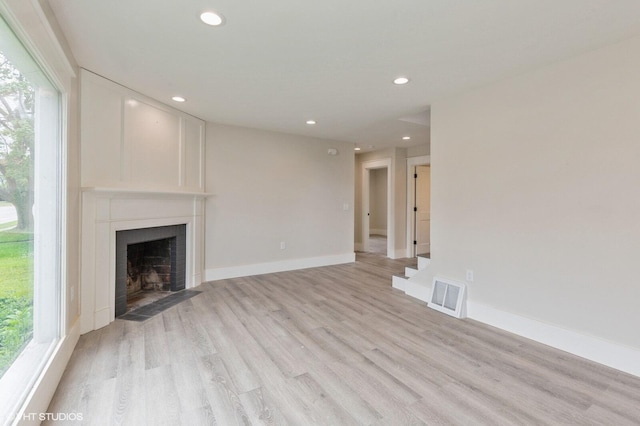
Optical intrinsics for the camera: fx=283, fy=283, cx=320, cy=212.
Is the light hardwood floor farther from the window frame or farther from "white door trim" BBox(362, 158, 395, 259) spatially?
"white door trim" BBox(362, 158, 395, 259)

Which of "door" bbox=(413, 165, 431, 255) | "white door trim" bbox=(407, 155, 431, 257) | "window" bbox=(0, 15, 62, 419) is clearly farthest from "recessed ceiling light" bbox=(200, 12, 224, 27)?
"door" bbox=(413, 165, 431, 255)

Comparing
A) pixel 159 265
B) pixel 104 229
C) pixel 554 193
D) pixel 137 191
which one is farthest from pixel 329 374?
pixel 159 265

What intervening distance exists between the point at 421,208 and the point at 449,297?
3.38 metres

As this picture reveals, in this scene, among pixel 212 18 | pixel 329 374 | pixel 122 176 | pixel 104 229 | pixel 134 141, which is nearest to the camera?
pixel 212 18

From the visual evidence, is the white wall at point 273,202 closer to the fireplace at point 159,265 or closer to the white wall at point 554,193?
the fireplace at point 159,265

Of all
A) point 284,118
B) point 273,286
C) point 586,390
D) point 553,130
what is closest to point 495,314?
point 586,390

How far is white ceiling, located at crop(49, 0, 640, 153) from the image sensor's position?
174 cm

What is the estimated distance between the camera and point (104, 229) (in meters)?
2.73

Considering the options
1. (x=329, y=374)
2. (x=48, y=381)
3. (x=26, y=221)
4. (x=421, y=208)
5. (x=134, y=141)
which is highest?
(x=134, y=141)

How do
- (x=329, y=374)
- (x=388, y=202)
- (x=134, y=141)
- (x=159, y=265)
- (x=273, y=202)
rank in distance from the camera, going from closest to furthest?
1. (x=329, y=374)
2. (x=134, y=141)
3. (x=159, y=265)
4. (x=273, y=202)
5. (x=388, y=202)

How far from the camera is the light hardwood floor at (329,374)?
62.9 inches

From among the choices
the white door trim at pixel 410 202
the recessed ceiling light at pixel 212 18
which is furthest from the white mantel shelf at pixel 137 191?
the white door trim at pixel 410 202

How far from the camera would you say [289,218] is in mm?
5012

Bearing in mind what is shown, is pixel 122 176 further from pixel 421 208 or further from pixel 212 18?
pixel 421 208
